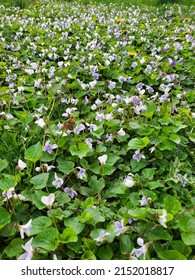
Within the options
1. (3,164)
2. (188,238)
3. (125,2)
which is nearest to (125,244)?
(188,238)

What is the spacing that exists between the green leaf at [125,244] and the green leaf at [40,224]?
0.37 meters

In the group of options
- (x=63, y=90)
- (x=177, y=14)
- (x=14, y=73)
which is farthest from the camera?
(x=177, y=14)

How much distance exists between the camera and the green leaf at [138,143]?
7.86ft

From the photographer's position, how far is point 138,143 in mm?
2438

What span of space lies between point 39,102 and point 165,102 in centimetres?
110

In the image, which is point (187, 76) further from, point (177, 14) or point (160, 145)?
point (177, 14)

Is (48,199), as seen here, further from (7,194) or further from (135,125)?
(135,125)

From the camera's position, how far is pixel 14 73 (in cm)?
379

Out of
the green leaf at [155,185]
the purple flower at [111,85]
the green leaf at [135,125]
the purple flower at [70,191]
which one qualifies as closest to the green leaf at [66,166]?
the purple flower at [70,191]

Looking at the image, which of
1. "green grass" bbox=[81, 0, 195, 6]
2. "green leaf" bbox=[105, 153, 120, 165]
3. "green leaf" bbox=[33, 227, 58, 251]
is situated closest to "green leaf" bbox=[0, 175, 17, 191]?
"green leaf" bbox=[33, 227, 58, 251]

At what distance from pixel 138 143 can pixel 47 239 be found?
3.24 feet

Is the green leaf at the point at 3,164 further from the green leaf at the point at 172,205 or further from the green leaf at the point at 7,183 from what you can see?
the green leaf at the point at 172,205

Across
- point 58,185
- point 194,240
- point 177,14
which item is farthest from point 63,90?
point 177,14
